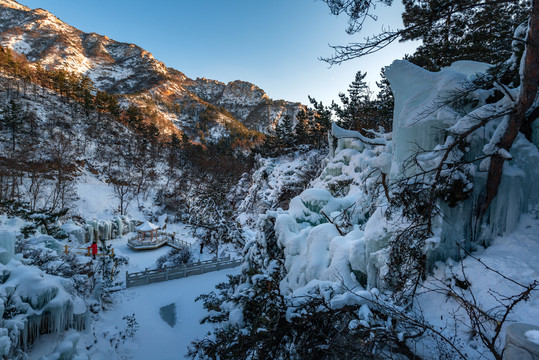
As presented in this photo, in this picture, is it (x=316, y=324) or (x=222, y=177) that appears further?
(x=222, y=177)

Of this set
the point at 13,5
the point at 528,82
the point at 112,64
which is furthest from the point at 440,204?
the point at 13,5

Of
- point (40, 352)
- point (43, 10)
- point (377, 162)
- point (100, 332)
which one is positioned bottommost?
point (100, 332)

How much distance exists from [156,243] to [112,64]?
9664cm

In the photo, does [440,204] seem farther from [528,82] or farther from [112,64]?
[112,64]

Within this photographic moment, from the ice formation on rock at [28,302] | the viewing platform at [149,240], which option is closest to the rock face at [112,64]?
the viewing platform at [149,240]

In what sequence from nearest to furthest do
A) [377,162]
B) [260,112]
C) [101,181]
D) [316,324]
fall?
[316,324]
[377,162]
[101,181]
[260,112]

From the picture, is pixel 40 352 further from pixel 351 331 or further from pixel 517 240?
pixel 517 240

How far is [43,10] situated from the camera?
86.8 meters

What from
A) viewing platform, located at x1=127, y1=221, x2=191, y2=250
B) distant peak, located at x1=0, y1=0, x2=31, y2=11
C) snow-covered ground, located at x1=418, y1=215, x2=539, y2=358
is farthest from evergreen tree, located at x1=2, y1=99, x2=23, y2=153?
distant peak, located at x1=0, y1=0, x2=31, y2=11

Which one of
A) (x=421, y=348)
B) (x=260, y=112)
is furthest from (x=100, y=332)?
(x=260, y=112)

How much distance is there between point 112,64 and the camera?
86.0 meters

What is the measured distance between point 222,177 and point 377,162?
33.5 m

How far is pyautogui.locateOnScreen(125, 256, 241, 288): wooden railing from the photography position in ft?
36.6

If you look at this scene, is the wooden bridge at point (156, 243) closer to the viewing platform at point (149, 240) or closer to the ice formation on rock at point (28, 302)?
the viewing platform at point (149, 240)
